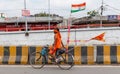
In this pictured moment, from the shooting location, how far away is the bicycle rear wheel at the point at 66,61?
13008 millimetres

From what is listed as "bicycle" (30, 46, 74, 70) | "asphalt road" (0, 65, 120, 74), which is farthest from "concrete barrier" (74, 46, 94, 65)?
"bicycle" (30, 46, 74, 70)

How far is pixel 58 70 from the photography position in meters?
12.9

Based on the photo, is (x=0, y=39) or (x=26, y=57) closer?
(x=26, y=57)

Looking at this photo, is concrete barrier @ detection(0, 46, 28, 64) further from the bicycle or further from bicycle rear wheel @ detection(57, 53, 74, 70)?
bicycle rear wheel @ detection(57, 53, 74, 70)

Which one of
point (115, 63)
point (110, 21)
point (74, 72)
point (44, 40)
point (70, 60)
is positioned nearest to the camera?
point (74, 72)

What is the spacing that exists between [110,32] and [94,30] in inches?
58.6

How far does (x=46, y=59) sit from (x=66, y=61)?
2.53 feet

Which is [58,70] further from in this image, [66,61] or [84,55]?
[84,55]

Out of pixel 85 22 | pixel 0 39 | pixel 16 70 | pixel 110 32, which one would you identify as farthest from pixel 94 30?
pixel 85 22

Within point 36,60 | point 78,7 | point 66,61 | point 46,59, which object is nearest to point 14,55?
point 36,60

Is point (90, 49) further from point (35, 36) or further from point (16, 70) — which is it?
point (35, 36)

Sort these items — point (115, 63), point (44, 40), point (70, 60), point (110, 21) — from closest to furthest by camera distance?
point (70, 60) < point (115, 63) < point (44, 40) < point (110, 21)

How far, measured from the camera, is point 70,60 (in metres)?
13.1

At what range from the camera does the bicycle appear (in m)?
13.1
